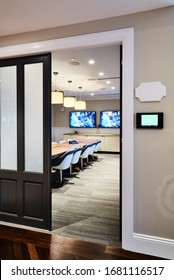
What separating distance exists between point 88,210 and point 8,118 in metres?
1.92

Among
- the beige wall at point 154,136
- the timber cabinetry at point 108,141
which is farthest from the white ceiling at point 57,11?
the timber cabinetry at point 108,141

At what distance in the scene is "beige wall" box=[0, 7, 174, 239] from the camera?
2.04m

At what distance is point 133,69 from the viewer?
2131 millimetres

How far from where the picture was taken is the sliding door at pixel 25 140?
2.62 metres

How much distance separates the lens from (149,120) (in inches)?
82.2

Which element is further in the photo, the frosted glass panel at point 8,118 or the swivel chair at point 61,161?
the swivel chair at point 61,161

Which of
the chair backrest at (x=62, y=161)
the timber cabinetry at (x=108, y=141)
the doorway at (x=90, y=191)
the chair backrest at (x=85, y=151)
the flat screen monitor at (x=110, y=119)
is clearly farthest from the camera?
the flat screen monitor at (x=110, y=119)

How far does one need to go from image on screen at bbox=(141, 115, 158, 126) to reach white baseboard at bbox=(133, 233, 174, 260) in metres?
1.21

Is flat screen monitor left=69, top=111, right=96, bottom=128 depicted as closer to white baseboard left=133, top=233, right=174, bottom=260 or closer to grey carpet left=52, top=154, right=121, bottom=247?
grey carpet left=52, top=154, right=121, bottom=247

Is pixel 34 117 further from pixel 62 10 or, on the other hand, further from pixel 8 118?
pixel 62 10

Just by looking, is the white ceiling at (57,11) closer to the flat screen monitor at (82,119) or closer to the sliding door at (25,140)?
the sliding door at (25,140)

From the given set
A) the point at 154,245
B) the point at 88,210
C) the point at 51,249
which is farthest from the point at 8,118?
the point at 154,245

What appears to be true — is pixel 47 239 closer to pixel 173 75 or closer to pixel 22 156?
pixel 22 156

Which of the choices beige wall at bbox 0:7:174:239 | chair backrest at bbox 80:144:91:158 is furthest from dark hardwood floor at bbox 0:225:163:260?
chair backrest at bbox 80:144:91:158
